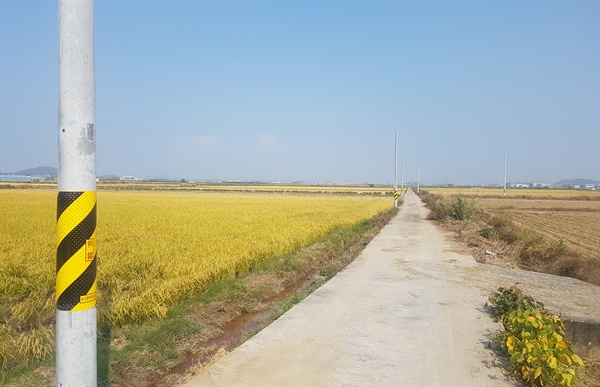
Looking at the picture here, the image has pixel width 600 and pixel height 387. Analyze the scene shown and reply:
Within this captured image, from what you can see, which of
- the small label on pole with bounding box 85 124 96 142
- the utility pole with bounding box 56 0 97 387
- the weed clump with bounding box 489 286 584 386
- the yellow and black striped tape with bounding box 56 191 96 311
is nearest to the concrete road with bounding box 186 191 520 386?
the weed clump with bounding box 489 286 584 386

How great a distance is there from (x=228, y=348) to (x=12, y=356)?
2.51 m

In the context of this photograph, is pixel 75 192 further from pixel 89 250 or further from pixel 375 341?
pixel 375 341

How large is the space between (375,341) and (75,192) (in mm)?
3919

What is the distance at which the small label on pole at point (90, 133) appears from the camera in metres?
2.50

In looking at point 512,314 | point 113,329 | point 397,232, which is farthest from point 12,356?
point 397,232

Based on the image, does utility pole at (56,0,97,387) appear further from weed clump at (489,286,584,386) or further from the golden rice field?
weed clump at (489,286,584,386)

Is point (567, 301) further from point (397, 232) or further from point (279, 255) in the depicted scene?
point (397, 232)

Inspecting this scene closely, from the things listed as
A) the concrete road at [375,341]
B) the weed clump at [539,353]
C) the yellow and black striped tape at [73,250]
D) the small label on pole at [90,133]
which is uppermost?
the small label on pole at [90,133]

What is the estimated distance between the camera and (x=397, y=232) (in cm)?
1877

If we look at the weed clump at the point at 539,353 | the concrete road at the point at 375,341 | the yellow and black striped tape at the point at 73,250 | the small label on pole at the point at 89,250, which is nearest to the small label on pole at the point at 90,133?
the yellow and black striped tape at the point at 73,250

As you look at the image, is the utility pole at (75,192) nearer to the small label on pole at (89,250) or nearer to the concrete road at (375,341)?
the small label on pole at (89,250)

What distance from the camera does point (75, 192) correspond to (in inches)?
97.5

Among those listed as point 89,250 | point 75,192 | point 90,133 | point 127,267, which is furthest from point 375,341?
point 127,267

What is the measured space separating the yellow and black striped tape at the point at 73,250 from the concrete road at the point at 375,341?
1.92 meters
